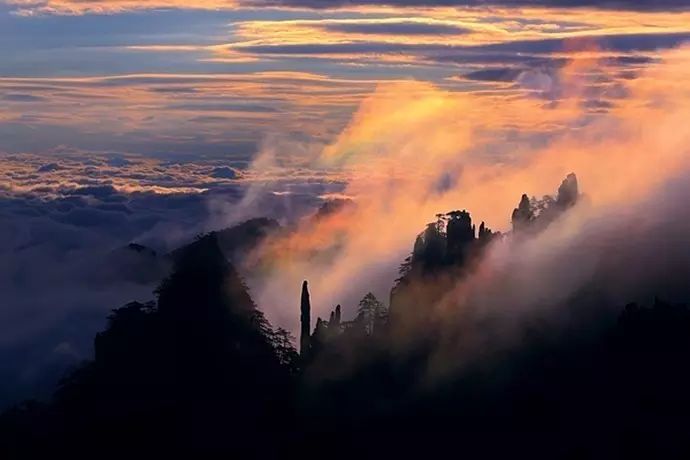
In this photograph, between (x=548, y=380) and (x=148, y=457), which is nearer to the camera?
(x=148, y=457)

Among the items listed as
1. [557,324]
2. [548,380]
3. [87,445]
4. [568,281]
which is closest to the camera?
[87,445]

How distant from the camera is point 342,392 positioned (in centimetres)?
13138

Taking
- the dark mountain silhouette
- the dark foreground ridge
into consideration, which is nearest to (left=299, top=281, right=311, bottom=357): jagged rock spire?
the dark foreground ridge

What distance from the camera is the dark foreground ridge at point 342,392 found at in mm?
115625

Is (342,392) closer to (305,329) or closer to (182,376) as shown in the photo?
(182,376)

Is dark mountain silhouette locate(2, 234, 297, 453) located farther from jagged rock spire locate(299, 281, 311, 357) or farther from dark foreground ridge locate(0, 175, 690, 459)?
jagged rock spire locate(299, 281, 311, 357)

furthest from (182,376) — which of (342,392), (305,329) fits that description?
(305,329)

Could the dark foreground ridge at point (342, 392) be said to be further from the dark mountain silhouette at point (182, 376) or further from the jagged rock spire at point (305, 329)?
the jagged rock spire at point (305, 329)

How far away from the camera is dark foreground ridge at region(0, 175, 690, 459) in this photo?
11562 cm

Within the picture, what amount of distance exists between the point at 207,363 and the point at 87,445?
53.8ft

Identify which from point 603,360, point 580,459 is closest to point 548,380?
point 603,360

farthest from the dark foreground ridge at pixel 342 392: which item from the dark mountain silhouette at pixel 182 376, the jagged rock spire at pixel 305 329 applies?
the jagged rock spire at pixel 305 329

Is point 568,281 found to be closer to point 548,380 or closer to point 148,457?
point 548,380

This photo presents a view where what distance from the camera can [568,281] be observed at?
155 m
